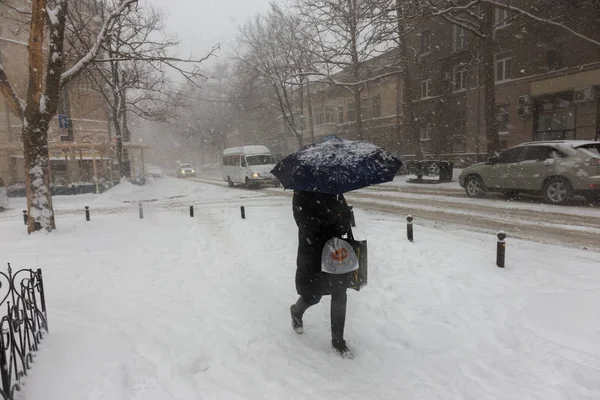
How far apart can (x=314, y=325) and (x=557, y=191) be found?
10.6m

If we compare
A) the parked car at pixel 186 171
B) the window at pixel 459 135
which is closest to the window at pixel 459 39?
the window at pixel 459 135

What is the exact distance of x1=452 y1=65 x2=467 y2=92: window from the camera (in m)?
28.9

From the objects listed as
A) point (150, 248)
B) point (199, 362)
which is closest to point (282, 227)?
point (150, 248)

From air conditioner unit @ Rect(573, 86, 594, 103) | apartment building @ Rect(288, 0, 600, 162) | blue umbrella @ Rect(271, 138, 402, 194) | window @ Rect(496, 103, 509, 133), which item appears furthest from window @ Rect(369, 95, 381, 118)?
blue umbrella @ Rect(271, 138, 402, 194)

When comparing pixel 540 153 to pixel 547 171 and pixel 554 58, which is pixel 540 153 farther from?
pixel 554 58

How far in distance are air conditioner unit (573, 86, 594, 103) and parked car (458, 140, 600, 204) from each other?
37.6 ft

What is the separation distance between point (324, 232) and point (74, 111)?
1281 inches

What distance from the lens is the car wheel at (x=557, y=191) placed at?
36.6 ft

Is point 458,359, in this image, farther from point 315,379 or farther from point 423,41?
point 423,41

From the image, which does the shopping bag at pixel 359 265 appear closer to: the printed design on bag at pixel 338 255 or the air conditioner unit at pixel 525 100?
the printed design on bag at pixel 338 255

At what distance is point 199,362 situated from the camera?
359 cm

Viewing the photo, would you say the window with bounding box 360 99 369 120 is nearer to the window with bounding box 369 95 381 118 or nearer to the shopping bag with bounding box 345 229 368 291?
the window with bounding box 369 95 381 118

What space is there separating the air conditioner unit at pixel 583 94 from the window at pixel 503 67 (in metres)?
5.02

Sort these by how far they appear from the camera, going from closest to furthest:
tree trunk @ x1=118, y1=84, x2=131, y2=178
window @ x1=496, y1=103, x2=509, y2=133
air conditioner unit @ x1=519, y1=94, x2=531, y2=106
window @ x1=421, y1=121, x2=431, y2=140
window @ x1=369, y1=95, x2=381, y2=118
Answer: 1. air conditioner unit @ x1=519, y1=94, x2=531, y2=106
2. window @ x1=496, y1=103, x2=509, y2=133
3. tree trunk @ x1=118, y1=84, x2=131, y2=178
4. window @ x1=421, y1=121, x2=431, y2=140
5. window @ x1=369, y1=95, x2=381, y2=118
